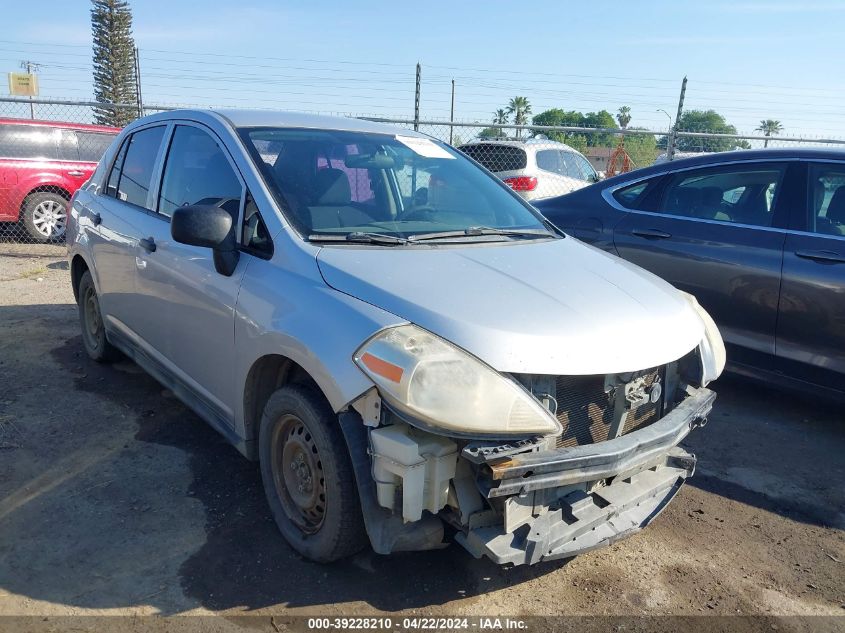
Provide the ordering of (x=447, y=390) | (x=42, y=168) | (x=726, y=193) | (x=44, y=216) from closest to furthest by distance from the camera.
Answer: (x=447, y=390) < (x=726, y=193) < (x=42, y=168) < (x=44, y=216)

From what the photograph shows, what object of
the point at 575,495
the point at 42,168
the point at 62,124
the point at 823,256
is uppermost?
the point at 62,124

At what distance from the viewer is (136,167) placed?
442 cm

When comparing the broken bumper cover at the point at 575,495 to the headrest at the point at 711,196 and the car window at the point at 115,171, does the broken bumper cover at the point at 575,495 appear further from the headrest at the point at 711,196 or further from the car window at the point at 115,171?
the car window at the point at 115,171

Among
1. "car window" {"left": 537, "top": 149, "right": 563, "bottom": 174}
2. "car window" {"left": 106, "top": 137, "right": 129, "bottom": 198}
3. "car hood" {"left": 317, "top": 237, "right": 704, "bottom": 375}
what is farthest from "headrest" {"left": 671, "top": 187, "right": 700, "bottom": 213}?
"car window" {"left": 537, "top": 149, "right": 563, "bottom": 174}

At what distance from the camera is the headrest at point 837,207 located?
4.31 metres

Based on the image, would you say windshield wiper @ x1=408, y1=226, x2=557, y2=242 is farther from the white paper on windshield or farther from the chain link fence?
the chain link fence

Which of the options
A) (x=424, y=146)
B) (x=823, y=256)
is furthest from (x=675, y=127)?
(x=424, y=146)

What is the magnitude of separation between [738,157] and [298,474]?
376 centimetres

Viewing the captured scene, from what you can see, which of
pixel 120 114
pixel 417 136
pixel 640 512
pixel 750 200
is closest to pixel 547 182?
pixel 750 200

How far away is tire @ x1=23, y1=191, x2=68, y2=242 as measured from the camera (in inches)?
393

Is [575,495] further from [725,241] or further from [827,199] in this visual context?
[827,199]

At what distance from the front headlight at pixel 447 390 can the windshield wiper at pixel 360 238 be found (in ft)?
2.46

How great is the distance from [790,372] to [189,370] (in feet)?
11.8

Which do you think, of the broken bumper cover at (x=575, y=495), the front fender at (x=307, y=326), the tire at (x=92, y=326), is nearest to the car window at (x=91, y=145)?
the tire at (x=92, y=326)
